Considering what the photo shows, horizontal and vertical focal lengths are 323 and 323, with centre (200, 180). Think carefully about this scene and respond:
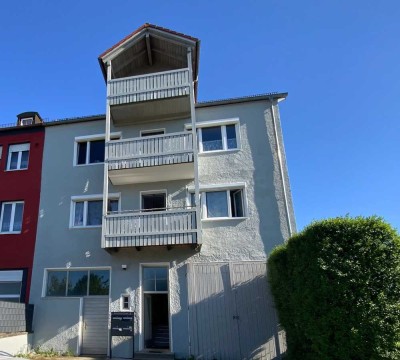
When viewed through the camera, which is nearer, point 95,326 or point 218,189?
point 95,326

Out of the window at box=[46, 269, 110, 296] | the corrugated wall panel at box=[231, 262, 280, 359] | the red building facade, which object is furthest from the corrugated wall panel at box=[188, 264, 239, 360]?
the red building facade

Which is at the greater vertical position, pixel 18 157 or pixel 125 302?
pixel 18 157

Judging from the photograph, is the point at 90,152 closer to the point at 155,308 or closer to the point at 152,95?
the point at 152,95

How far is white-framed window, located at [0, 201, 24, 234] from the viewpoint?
14.9 metres

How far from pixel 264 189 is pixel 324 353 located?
7455 mm

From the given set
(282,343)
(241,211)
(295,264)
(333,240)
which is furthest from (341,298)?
(241,211)

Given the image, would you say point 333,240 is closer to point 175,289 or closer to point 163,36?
point 175,289

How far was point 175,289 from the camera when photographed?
12680 mm

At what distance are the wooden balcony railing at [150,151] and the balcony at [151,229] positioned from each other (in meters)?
2.12

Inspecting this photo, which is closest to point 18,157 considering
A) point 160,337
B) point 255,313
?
point 160,337

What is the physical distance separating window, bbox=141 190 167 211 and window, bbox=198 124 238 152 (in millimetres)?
2759

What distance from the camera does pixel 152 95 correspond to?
14.2 m

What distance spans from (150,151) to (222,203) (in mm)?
3797

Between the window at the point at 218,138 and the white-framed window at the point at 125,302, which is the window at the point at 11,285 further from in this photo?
the window at the point at 218,138
